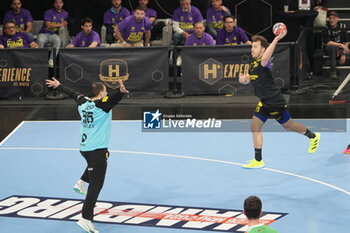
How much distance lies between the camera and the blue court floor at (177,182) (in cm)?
898

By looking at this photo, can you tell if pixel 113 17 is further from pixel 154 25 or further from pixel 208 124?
pixel 208 124

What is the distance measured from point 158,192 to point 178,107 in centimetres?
743

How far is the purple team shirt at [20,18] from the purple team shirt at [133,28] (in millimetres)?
3210

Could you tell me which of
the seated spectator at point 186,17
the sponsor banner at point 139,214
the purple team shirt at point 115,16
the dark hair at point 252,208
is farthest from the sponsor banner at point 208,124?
the dark hair at point 252,208

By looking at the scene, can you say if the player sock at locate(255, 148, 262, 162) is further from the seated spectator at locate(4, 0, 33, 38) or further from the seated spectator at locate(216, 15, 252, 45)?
the seated spectator at locate(4, 0, 33, 38)

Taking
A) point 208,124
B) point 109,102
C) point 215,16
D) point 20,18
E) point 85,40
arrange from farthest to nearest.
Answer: point 20,18, point 215,16, point 85,40, point 208,124, point 109,102

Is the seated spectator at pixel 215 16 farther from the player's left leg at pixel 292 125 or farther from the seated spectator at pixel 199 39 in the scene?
the player's left leg at pixel 292 125

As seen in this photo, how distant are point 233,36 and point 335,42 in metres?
3.57

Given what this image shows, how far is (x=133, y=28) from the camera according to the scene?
1952 centimetres

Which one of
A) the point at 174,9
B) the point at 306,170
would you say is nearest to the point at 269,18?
the point at 174,9

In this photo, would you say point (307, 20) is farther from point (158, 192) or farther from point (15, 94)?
point (158, 192)

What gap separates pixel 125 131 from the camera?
50.2 feet

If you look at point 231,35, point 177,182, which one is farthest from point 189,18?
point 177,182

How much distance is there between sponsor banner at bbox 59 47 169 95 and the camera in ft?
60.8
